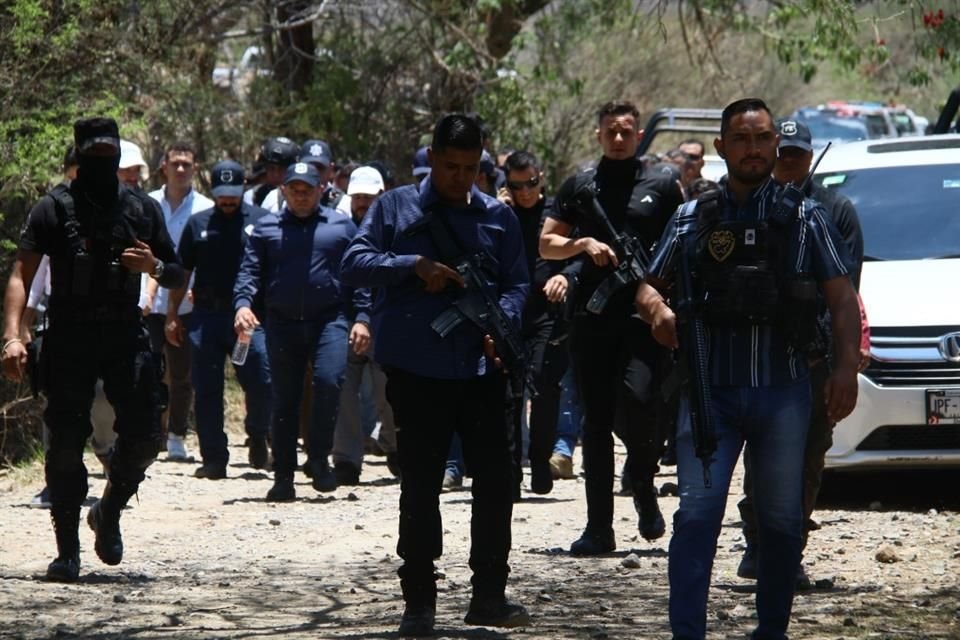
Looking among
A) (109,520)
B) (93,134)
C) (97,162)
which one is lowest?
(109,520)

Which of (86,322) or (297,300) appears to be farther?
(297,300)

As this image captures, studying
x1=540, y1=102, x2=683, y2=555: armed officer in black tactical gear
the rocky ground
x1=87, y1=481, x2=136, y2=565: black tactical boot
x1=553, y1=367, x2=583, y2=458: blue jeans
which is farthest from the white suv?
x1=87, y1=481, x2=136, y2=565: black tactical boot

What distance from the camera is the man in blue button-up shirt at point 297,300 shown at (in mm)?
10422

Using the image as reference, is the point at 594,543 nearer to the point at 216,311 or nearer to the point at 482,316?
the point at 482,316

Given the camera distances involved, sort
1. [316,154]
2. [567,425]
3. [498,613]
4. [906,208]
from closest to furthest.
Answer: [498,613]
[906,208]
[567,425]
[316,154]

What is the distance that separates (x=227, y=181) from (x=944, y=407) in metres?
4.83

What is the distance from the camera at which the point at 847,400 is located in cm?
561

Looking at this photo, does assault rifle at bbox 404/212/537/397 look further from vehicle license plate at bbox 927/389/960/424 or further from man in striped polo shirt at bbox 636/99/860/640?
vehicle license plate at bbox 927/389/960/424

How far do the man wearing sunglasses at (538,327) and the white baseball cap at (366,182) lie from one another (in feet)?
4.33

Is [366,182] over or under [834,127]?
under

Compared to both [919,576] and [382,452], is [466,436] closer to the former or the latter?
[919,576]

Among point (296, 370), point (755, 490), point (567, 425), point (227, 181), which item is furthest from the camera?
point (567, 425)

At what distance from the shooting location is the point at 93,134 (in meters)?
7.50

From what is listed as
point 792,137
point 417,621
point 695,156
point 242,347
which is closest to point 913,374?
point 792,137
